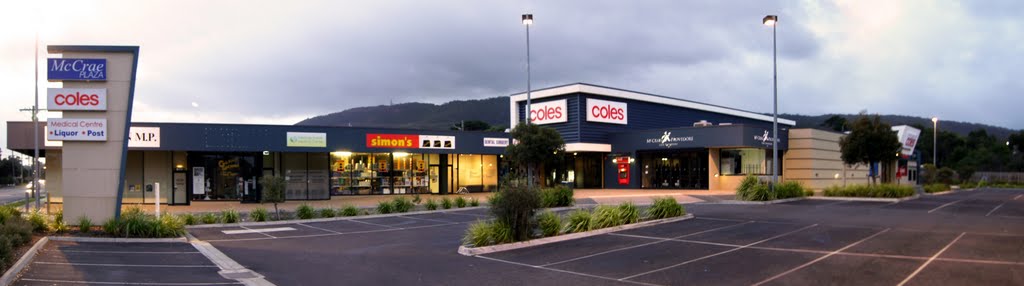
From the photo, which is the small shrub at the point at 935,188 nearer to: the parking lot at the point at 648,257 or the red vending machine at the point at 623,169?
the red vending machine at the point at 623,169

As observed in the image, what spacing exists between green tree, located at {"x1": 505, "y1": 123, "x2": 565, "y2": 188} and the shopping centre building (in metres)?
2.41

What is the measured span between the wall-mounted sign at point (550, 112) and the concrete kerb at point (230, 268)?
94.9 ft

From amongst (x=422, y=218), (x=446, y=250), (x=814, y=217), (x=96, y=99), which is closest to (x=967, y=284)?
(x=446, y=250)

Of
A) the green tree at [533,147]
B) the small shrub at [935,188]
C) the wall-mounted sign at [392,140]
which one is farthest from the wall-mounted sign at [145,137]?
the small shrub at [935,188]

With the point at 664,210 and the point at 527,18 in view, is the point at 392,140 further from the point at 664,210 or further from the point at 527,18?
the point at 664,210

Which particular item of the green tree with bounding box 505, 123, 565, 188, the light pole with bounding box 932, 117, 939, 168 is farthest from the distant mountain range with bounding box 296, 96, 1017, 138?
the green tree with bounding box 505, 123, 565, 188

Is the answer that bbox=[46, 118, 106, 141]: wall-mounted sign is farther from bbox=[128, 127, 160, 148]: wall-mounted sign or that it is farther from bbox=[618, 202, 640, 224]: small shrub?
bbox=[618, 202, 640, 224]: small shrub

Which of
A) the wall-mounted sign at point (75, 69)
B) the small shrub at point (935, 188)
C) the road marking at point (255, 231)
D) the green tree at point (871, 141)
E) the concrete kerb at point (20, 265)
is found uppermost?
the wall-mounted sign at point (75, 69)

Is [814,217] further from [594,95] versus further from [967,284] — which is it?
[594,95]

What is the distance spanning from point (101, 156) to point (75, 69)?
103 inches

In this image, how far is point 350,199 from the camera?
116 feet

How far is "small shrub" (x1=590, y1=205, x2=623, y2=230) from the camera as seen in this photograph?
17391mm

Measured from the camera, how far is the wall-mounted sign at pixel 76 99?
18969mm

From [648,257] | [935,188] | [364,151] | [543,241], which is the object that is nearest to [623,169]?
[364,151]
